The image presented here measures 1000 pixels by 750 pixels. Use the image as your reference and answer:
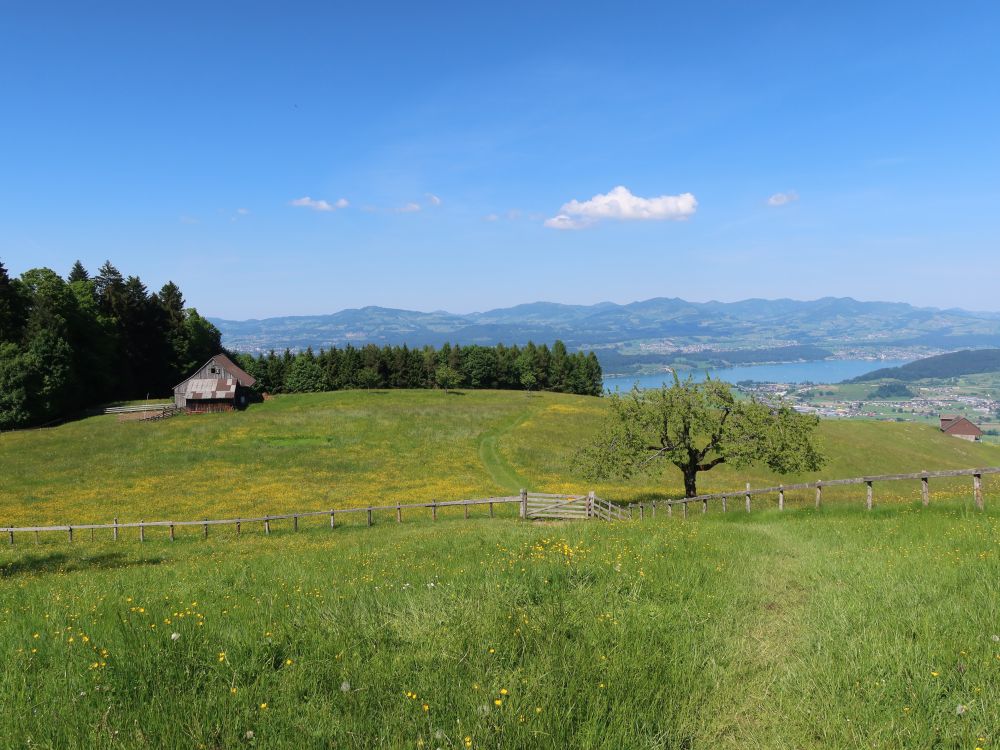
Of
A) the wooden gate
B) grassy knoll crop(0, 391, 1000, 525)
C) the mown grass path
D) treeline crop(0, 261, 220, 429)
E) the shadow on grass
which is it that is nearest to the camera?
the shadow on grass

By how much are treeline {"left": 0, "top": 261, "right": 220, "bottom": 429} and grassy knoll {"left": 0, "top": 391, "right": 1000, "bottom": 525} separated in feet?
21.0

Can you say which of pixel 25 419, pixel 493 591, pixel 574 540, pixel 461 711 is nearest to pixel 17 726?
pixel 461 711

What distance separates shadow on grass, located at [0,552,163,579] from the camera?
67.1 feet

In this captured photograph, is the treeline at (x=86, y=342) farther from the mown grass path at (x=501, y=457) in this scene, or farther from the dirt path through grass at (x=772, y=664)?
the dirt path through grass at (x=772, y=664)

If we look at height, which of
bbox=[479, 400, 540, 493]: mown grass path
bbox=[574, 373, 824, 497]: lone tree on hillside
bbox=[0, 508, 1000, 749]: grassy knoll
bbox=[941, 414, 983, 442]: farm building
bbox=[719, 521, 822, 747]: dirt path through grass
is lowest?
bbox=[941, 414, 983, 442]: farm building

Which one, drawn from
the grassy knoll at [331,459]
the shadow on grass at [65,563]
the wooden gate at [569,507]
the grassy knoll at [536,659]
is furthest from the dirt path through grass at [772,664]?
the grassy knoll at [331,459]

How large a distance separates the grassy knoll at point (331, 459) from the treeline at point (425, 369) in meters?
24.8

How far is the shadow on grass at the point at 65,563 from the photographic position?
20.5 metres

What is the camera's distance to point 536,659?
626 centimetres

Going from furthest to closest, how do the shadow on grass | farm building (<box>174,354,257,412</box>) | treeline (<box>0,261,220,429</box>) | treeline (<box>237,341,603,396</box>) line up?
treeline (<box>237,341,603,396</box>) → farm building (<box>174,354,257,412</box>) → treeline (<box>0,261,220,429</box>) → the shadow on grass

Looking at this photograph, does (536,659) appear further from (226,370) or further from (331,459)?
(226,370)

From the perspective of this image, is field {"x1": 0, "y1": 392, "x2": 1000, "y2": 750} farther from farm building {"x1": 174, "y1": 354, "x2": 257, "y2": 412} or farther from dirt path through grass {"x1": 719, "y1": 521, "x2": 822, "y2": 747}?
farm building {"x1": 174, "y1": 354, "x2": 257, "y2": 412}

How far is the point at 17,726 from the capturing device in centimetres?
527

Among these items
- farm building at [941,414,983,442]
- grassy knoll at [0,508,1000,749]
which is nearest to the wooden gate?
grassy knoll at [0,508,1000,749]
